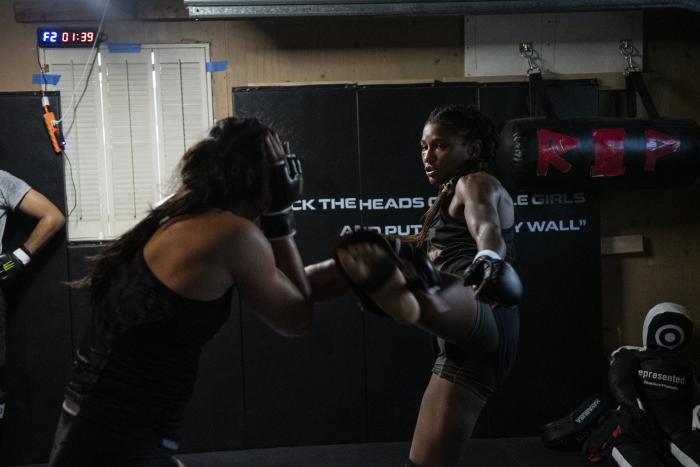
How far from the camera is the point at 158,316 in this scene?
1.70 meters

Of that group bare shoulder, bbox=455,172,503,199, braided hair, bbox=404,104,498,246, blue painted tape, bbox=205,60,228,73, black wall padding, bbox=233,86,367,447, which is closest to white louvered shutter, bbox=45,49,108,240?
blue painted tape, bbox=205,60,228,73

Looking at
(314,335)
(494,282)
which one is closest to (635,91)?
(314,335)

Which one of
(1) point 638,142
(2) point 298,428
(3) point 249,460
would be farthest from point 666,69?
(3) point 249,460

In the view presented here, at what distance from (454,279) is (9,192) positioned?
2.84 metres

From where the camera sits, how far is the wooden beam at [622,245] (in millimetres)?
4652

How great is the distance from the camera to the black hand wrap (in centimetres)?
198

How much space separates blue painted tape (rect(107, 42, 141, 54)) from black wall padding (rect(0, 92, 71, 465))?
16.1 inches

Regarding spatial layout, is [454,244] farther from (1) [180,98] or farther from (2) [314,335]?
(1) [180,98]

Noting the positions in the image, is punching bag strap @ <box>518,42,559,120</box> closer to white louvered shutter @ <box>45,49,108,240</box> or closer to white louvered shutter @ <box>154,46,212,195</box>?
white louvered shutter @ <box>154,46,212,195</box>

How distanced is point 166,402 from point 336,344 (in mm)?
2779

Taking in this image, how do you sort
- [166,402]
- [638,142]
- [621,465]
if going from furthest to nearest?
[638,142] < [621,465] < [166,402]

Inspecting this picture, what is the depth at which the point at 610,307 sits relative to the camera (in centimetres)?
471

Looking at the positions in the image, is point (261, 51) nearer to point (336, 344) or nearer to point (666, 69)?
point (336, 344)

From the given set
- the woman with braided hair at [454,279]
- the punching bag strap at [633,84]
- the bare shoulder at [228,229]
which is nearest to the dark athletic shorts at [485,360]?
the woman with braided hair at [454,279]
